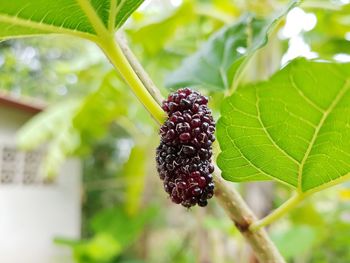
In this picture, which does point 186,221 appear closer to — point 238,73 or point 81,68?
point 81,68

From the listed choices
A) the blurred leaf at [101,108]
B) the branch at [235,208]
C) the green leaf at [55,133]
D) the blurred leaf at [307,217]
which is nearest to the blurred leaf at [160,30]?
the blurred leaf at [101,108]

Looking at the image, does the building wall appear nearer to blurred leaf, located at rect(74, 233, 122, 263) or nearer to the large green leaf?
blurred leaf, located at rect(74, 233, 122, 263)

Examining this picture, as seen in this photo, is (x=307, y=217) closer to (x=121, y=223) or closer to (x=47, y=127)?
(x=121, y=223)

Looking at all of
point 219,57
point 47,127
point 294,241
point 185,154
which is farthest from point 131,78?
point 47,127

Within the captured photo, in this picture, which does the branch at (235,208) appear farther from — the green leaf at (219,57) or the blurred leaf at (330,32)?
the blurred leaf at (330,32)

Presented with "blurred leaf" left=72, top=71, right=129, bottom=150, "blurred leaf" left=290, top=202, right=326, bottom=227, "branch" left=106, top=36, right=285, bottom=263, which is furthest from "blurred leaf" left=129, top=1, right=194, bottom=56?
"branch" left=106, top=36, right=285, bottom=263
